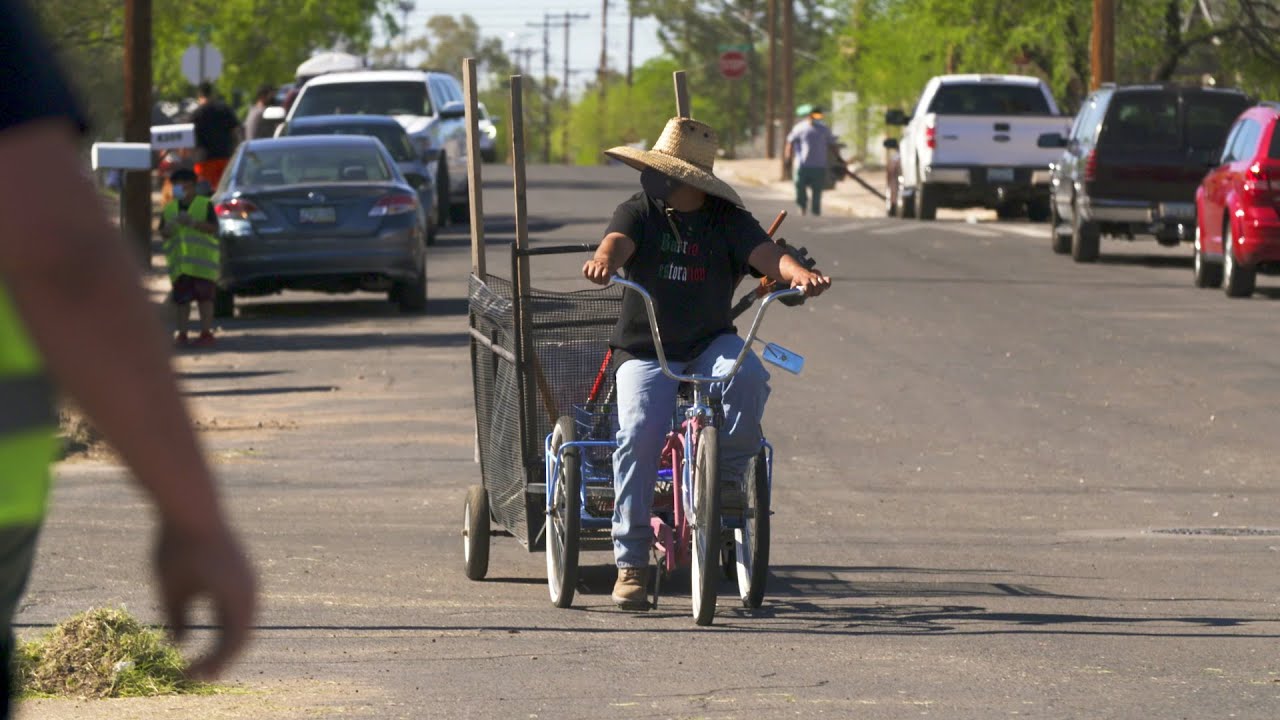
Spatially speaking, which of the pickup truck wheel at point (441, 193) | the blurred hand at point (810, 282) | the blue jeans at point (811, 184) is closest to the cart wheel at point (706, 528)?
the blurred hand at point (810, 282)

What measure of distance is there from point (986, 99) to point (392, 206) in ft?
52.0

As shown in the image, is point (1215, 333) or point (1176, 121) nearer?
point (1215, 333)

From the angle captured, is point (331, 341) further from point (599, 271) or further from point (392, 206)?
point (599, 271)

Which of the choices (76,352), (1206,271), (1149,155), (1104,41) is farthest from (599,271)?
(1104,41)

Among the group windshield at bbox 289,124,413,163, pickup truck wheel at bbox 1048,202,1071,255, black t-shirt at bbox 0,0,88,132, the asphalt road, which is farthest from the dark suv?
black t-shirt at bbox 0,0,88,132

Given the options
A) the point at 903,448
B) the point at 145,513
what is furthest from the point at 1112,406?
the point at 145,513

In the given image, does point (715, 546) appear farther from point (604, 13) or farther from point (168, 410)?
point (604, 13)

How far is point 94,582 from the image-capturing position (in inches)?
319

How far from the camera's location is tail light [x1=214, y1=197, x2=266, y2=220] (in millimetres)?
19141

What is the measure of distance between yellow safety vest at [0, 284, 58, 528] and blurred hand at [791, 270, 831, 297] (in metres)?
5.13

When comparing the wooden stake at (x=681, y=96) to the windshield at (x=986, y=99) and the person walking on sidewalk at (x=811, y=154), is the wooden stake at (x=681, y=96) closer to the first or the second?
the person walking on sidewalk at (x=811, y=154)

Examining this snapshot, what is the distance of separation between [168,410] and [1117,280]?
22.0 metres

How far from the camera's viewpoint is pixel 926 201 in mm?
33719

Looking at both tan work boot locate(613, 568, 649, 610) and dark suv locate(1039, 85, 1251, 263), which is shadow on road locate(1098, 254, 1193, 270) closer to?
dark suv locate(1039, 85, 1251, 263)
